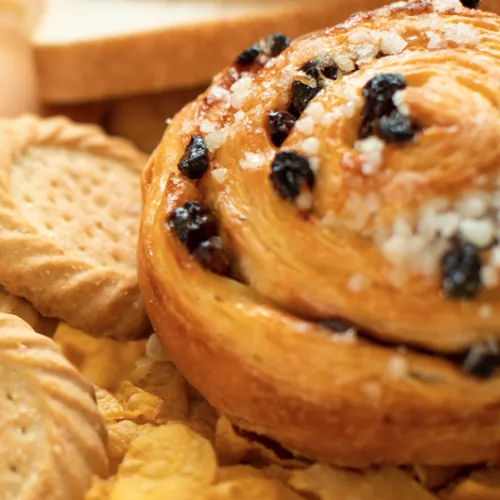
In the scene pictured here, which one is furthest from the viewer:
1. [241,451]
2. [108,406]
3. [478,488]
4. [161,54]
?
[161,54]

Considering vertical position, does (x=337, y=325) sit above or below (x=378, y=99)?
below

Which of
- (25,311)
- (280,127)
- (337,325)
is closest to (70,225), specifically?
(25,311)

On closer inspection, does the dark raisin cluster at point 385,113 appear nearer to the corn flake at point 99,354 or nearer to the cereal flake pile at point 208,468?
the cereal flake pile at point 208,468

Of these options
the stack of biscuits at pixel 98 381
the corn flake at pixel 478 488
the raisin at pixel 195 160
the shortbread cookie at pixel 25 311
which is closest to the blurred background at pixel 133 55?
the stack of biscuits at pixel 98 381

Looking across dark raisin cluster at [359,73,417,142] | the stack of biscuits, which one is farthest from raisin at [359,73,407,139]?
the stack of biscuits

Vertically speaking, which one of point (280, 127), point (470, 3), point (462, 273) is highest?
point (470, 3)

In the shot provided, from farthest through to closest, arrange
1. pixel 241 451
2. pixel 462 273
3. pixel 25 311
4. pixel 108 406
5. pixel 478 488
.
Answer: pixel 25 311 → pixel 108 406 → pixel 241 451 → pixel 478 488 → pixel 462 273

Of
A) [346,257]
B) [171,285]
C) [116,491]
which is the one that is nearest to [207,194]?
[171,285]

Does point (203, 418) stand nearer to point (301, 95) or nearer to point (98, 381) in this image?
point (98, 381)
